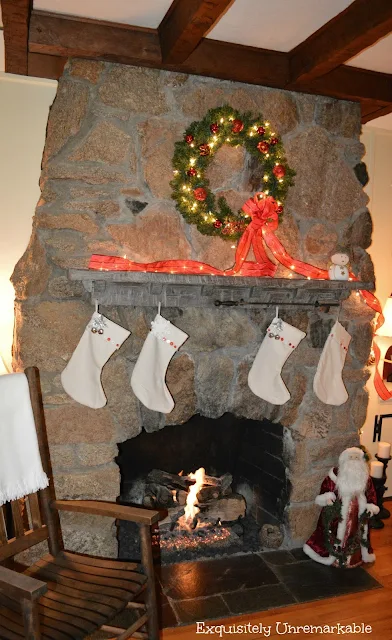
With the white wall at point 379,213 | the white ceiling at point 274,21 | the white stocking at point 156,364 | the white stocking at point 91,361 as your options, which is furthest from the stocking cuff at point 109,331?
the white wall at point 379,213

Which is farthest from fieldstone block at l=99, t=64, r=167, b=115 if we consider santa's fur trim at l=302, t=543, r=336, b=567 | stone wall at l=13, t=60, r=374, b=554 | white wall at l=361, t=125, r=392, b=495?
santa's fur trim at l=302, t=543, r=336, b=567

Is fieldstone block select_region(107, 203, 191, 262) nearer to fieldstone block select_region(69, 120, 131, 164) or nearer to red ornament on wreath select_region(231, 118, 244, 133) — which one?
fieldstone block select_region(69, 120, 131, 164)

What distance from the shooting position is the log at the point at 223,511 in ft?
9.47

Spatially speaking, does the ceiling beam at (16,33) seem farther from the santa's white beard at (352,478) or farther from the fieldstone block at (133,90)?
the santa's white beard at (352,478)

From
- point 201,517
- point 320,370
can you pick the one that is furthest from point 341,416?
point 201,517

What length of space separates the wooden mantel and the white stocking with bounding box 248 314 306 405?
0.13 m

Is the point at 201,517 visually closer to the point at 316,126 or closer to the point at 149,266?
the point at 149,266

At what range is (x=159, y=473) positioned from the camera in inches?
112

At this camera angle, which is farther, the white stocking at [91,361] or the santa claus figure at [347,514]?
the santa claus figure at [347,514]

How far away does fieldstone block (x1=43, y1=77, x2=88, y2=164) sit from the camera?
2168mm

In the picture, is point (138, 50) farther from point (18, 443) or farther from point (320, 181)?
point (18, 443)

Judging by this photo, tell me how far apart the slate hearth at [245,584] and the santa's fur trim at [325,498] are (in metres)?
0.29

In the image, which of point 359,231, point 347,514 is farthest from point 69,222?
point 347,514

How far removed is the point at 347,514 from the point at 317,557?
288 mm
